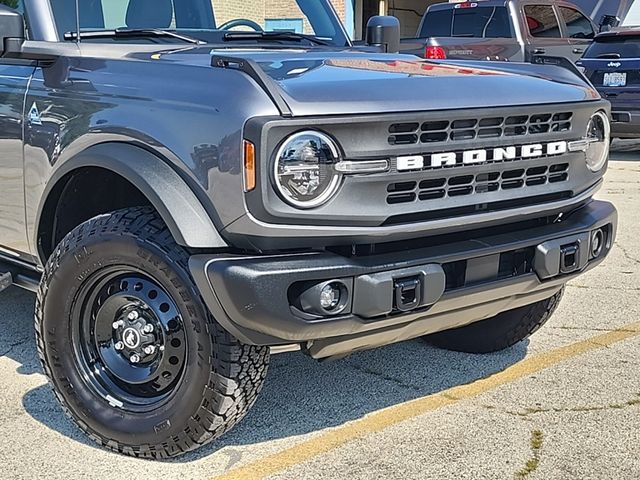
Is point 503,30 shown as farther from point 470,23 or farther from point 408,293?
point 408,293

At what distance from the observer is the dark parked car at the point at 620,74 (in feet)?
37.7

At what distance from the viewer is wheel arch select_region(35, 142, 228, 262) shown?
2.99 metres

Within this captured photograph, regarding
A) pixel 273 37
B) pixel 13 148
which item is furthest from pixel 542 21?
pixel 13 148

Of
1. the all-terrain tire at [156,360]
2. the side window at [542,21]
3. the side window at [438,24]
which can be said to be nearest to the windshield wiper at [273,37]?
the all-terrain tire at [156,360]

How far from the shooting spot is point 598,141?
12.4 feet

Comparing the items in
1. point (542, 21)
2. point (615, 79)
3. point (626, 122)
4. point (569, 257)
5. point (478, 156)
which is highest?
point (478, 156)

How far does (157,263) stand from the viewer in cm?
311

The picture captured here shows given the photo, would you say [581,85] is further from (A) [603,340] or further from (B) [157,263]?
(B) [157,263]

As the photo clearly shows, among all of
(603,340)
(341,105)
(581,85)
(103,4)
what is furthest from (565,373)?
(103,4)

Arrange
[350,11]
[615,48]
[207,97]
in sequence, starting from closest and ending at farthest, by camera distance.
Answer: [207,97] → [615,48] → [350,11]

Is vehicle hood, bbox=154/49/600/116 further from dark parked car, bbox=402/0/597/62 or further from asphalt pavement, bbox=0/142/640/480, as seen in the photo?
dark parked car, bbox=402/0/597/62

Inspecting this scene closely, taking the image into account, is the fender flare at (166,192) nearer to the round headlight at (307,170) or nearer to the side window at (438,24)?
the round headlight at (307,170)

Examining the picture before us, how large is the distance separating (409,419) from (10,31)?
7.23ft

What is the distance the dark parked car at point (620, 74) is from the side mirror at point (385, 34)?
720cm
